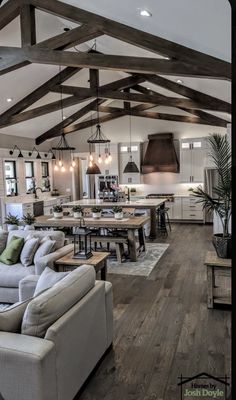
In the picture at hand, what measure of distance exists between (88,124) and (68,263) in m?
7.98

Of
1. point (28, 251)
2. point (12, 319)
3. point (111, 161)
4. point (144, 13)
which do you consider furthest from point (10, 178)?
point (12, 319)

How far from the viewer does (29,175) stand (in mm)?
10828

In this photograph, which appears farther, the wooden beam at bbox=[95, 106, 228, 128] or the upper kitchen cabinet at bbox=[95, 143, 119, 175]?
the upper kitchen cabinet at bbox=[95, 143, 119, 175]

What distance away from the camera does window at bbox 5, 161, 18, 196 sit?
31.6ft

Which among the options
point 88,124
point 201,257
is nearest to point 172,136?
point 88,124

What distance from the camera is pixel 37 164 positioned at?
11.1m

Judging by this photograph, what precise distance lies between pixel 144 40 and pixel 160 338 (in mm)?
3839

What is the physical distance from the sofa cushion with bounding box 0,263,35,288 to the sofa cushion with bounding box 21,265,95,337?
1715mm

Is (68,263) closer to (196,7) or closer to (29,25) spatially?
(196,7)

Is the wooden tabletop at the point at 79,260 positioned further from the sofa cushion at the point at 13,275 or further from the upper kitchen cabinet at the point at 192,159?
the upper kitchen cabinet at the point at 192,159

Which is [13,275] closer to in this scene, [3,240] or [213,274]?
[3,240]

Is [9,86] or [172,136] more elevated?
[9,86]

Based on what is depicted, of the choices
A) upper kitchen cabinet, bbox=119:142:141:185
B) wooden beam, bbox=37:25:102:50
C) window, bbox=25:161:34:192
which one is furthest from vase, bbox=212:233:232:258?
window, bbox=25:161:34:192

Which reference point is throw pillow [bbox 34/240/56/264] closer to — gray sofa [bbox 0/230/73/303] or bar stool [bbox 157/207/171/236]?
gray sofa [bbox 0/230/73/303]
